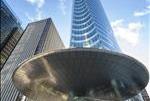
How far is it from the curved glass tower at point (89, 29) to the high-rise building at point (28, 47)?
9.31m

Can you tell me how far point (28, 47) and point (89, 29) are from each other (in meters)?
26.3

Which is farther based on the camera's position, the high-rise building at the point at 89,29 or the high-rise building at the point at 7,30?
the high-rise building at the point at 7,30

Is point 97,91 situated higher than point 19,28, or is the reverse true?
point 97,91

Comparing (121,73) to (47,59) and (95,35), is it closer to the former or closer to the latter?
(47,59)

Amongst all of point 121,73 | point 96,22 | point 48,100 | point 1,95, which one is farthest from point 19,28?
point 121,73

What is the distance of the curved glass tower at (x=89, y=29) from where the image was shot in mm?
92062

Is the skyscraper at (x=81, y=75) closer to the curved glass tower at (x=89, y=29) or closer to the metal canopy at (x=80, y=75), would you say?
the metal canopy at (x=80, y=75)

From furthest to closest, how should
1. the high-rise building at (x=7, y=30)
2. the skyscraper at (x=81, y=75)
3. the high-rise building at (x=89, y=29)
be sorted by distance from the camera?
1. the high-rise building at (x=7, y=30)
2. the high-rise building at (x=89, y=29)
3. the skyscraper at (x=81, y=75)

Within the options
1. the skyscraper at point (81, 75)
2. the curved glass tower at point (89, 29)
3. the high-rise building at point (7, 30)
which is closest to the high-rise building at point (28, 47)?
the high-rise building at point (7, 30)

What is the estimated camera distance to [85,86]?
31469 mm

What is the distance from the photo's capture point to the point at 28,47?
85.3 m

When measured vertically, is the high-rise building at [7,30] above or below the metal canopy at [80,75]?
below

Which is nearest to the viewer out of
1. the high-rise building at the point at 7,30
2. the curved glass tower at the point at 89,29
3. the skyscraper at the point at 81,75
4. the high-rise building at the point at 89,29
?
the skyscraper at the point at 81,75

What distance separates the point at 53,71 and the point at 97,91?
6.67 metres
